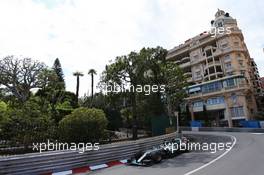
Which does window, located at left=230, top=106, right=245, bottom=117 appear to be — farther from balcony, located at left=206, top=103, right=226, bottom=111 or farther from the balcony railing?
the balcony railing

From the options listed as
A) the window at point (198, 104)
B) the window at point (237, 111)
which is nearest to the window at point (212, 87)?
the window at point (198, 104)

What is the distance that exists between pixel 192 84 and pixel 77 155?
54.1 meters

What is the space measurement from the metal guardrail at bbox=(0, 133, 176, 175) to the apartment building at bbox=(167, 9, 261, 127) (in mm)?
40948

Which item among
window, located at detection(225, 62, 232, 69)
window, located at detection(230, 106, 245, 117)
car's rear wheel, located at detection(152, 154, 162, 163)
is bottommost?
car's rear wheel, located at detection(152, 154, 162, 163)

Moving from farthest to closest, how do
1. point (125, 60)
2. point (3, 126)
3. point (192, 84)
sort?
point (192, 84) < point (125, 60) < point (3, 126)

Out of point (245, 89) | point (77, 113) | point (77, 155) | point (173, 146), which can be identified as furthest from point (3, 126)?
point (245, 89)

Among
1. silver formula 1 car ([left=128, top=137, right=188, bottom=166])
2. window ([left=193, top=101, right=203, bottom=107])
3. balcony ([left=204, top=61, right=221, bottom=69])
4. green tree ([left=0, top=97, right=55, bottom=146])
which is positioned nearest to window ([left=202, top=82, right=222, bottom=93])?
window ([left=193, top=101, right=203, bottom=107])

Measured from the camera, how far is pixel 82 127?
19.1m

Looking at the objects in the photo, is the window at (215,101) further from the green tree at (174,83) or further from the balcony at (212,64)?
the green tree at (174,83)

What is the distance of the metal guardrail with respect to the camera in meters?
10.7

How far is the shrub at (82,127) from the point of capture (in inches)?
750

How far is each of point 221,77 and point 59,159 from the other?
50572 millimetres

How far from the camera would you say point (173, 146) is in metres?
16.7

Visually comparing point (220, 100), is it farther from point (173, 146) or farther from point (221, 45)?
point (173, 146)
